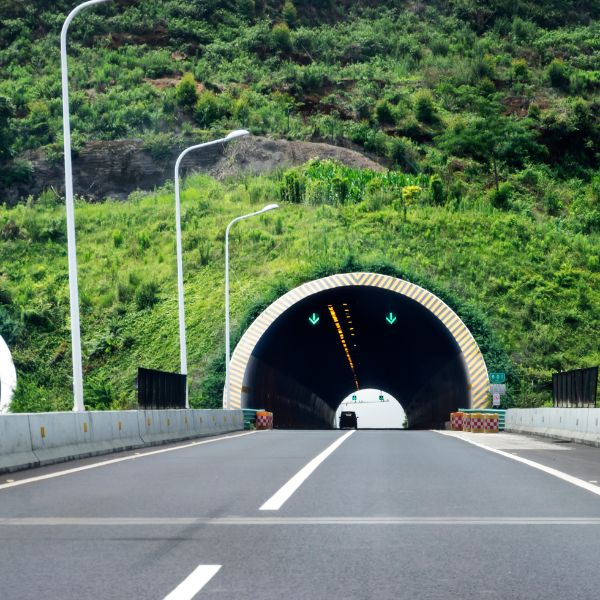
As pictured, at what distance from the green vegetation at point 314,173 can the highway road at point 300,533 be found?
29.6 m

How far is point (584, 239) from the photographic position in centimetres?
6406

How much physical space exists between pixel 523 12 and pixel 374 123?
3869 cm

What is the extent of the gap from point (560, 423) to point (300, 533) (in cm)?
2368

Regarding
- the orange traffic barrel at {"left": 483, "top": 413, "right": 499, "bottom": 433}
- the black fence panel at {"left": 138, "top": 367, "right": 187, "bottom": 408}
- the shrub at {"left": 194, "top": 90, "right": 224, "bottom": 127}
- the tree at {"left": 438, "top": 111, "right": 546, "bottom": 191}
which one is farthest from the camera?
the shrub at {"left": 194, "top": 90, "right": 224, "bottom": 127}

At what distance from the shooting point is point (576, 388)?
36031 millimetres

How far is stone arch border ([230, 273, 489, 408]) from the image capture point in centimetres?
4603

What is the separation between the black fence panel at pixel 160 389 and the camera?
3019 cm

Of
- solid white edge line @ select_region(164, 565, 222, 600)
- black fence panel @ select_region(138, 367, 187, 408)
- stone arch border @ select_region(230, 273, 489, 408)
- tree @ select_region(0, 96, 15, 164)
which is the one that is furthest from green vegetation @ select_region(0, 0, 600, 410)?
solid white edge line @ select_region(164, 565, 222, 600)

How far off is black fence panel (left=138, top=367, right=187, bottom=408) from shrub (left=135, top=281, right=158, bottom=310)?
884 inches

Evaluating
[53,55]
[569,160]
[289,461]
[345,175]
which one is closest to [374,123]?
[569,160]

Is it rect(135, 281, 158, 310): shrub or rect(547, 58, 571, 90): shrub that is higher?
rect(547, 58, 571, 90): shrub

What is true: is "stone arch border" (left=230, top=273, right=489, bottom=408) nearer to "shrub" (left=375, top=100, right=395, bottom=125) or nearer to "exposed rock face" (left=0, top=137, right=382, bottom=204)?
"exposed rock face" (left=0, top=137, right=382, bottom=204)

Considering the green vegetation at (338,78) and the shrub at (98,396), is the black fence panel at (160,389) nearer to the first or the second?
the shrub at (98,396)

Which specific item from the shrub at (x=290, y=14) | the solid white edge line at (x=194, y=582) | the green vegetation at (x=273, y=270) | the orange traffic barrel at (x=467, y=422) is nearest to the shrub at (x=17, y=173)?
the green vegetation at (x=273, y=270)
